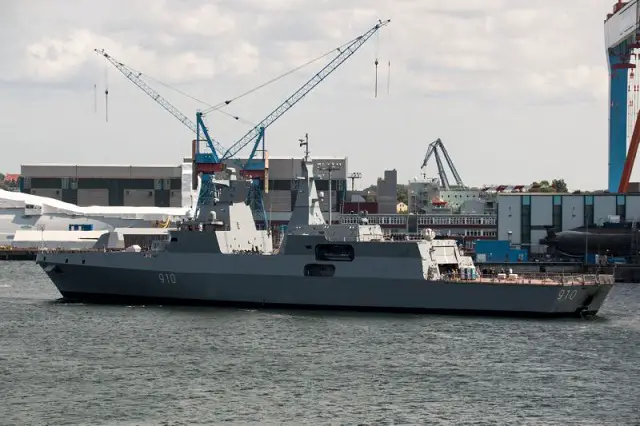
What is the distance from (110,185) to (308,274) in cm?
8015

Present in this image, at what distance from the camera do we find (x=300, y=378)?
3050 cm

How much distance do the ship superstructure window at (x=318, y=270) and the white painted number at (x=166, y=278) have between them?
5.56 m

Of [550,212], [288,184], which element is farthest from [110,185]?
[550,212]

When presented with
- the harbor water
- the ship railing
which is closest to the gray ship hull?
the ship railing

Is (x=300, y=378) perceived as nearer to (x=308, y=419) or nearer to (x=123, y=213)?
→ (x=308, y=419)

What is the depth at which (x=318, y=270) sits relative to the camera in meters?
43.3

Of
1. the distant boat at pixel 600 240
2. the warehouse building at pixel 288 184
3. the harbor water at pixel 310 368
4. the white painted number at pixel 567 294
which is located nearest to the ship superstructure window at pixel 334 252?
the harbor water at pixel 310 368

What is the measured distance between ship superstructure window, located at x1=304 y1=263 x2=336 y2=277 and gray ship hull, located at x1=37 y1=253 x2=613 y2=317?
0.34 m

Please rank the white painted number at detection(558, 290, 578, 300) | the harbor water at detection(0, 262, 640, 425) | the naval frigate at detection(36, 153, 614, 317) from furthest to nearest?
1. the naval frigate at detection(36, 153, 614, 317)
2. the white painted number at detection(558, 290, 578, 300)
3. the harbor water at detection(0, 262, 640, 425)

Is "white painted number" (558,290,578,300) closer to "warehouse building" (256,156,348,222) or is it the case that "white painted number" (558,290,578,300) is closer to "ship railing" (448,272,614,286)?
"ship railing" (448,272,614,286)

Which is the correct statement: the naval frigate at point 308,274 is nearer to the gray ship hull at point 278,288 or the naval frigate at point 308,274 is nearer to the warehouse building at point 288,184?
the gray ship hull at point 278,288

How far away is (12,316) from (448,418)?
72.8ft

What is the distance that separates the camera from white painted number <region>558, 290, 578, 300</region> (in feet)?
135

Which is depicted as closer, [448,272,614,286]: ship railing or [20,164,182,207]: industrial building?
[448,272,614,286]: ship railing
